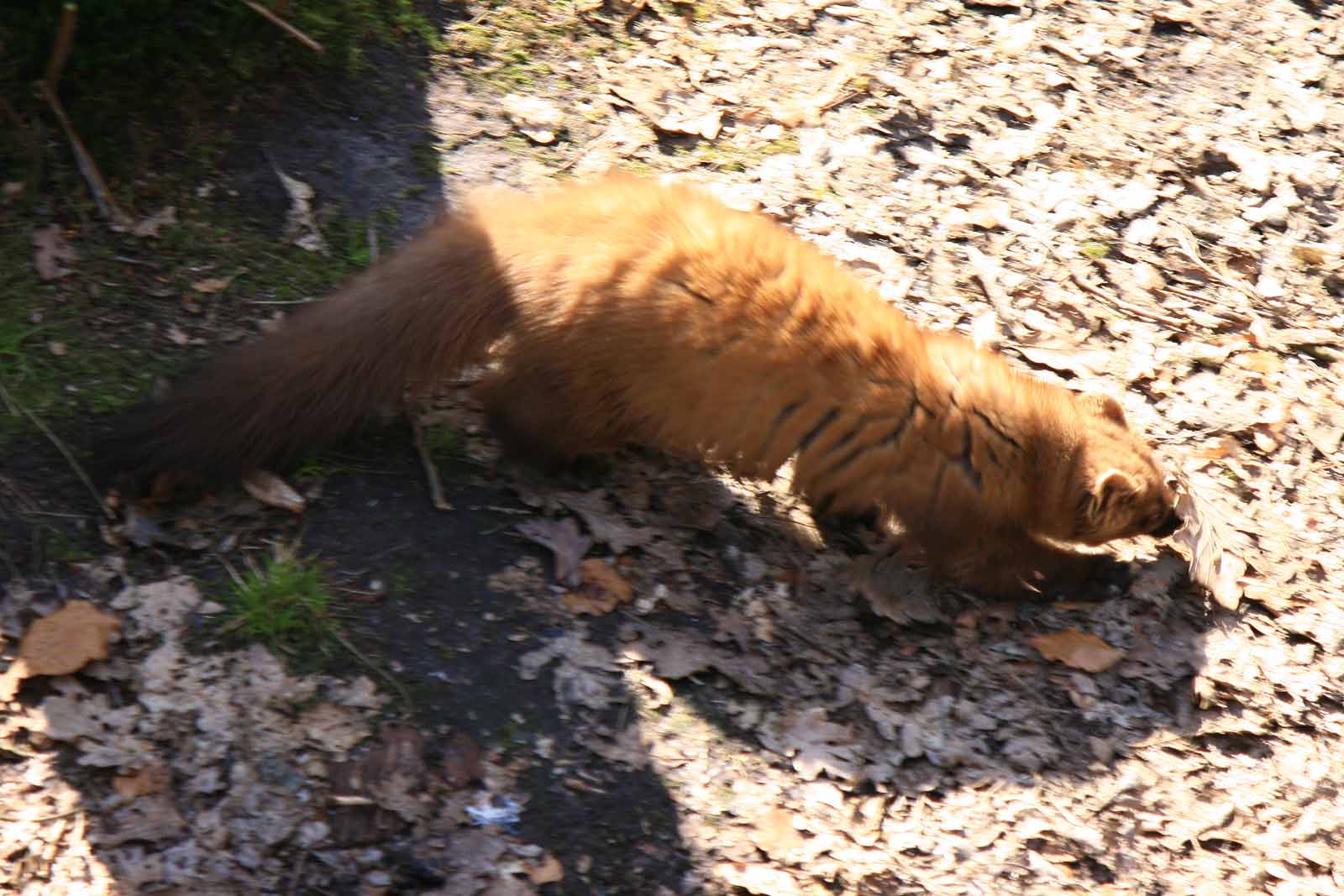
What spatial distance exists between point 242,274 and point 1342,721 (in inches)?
191

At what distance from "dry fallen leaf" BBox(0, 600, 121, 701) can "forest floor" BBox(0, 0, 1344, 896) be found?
14mm

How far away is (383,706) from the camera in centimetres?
405

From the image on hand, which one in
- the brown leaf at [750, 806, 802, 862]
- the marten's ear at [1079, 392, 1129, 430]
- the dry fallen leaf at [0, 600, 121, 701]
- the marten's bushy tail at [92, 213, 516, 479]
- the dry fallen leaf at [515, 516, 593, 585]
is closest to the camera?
the dry fallen leaf at [0, 600, 121, 701]

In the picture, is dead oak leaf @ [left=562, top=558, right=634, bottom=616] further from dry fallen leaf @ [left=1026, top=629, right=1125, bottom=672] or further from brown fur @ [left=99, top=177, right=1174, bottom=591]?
dry fallen leaf @ [left=1026, top=629, right=1125, bottom=672]

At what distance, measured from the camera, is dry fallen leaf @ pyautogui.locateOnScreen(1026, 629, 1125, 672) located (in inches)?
190

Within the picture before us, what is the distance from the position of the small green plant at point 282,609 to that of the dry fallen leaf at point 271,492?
28 cm

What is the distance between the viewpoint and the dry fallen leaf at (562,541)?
4.64m

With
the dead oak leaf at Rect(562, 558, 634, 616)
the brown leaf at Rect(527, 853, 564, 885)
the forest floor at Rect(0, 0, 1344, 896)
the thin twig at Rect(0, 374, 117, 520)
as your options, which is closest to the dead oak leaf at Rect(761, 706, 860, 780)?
the forest floor at Rect(0, 0, 1344, 896)

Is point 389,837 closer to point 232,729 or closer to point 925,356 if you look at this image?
point 232,729

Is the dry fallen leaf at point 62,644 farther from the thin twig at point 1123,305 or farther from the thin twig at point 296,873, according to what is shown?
the thin twig at point 1123,305

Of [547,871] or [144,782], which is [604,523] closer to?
[547,871]

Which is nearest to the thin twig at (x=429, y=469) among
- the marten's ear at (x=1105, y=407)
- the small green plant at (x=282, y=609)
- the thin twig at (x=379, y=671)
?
the small green plant at (x=282, y=609)

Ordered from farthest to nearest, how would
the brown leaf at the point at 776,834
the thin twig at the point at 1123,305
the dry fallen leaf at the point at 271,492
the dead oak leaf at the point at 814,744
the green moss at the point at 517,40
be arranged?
the green moss at the point at 517,40 → the thin twig at the point at 1123,305 → the dry fallen leaf at the point at 271,492 → the dead oak leaf at the point at 814,744 → the brown leaf at the point at 776,834

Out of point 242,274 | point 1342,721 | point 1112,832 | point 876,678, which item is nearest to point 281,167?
point 242,274
